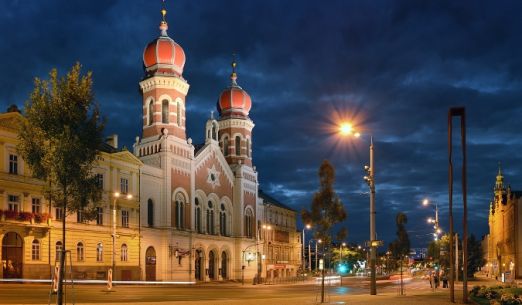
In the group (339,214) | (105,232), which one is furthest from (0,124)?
(339,214)

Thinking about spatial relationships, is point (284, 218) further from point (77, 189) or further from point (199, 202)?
point (77, 189)

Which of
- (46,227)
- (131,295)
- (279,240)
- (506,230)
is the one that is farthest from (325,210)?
(506,230)

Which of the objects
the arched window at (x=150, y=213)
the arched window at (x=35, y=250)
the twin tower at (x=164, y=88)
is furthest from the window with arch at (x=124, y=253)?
the twin tower at (x=164, y=88)

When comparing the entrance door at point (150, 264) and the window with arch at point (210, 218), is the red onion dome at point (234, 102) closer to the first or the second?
the window with arch at point (210, 218)

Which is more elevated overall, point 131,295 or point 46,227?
point 46,227

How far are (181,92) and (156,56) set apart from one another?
16.1 ft

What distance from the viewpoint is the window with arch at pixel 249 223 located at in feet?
288

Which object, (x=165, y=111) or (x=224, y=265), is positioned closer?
(x=165, y=111)

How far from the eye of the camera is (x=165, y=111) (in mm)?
73750

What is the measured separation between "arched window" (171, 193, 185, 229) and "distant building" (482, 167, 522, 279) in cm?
4032

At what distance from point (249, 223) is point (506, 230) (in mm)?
52526

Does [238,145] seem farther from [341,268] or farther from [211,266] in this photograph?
[341,268]

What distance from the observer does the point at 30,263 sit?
50.5 metres

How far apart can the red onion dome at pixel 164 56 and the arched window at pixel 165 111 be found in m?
3.47
